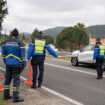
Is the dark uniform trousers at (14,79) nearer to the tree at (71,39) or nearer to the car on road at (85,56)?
the car on road at (85,56)

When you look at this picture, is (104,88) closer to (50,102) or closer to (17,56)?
(50,102)

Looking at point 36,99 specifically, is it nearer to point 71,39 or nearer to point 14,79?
point 14,79

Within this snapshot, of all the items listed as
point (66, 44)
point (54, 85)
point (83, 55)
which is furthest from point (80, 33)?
point (54, 85)

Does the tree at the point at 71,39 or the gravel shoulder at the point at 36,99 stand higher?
the tree at the point at 71,39

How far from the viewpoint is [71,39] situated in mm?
48594

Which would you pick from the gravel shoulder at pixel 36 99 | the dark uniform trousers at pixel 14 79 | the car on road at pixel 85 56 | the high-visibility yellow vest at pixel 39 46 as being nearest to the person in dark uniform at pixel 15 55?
the dark uniform trousers at pixel 14 79

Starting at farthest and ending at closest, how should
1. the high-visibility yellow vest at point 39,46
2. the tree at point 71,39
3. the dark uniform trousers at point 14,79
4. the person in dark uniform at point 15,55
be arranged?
the tree at point 71,39 < the high-visibility yellow vest at point 39,46 < the dark uniform trousers at point 14,79 < the person in dark uniform at point 15,55

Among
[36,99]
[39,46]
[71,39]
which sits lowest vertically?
[36,99]

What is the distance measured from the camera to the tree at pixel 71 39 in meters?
47.5

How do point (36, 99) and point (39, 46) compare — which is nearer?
point (36, 99)

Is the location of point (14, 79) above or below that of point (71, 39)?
below

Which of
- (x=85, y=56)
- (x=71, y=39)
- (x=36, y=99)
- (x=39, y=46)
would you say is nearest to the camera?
(x=36, y=99)

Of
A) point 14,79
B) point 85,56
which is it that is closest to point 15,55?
point 14,79

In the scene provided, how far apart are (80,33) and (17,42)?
4421 centimetres
